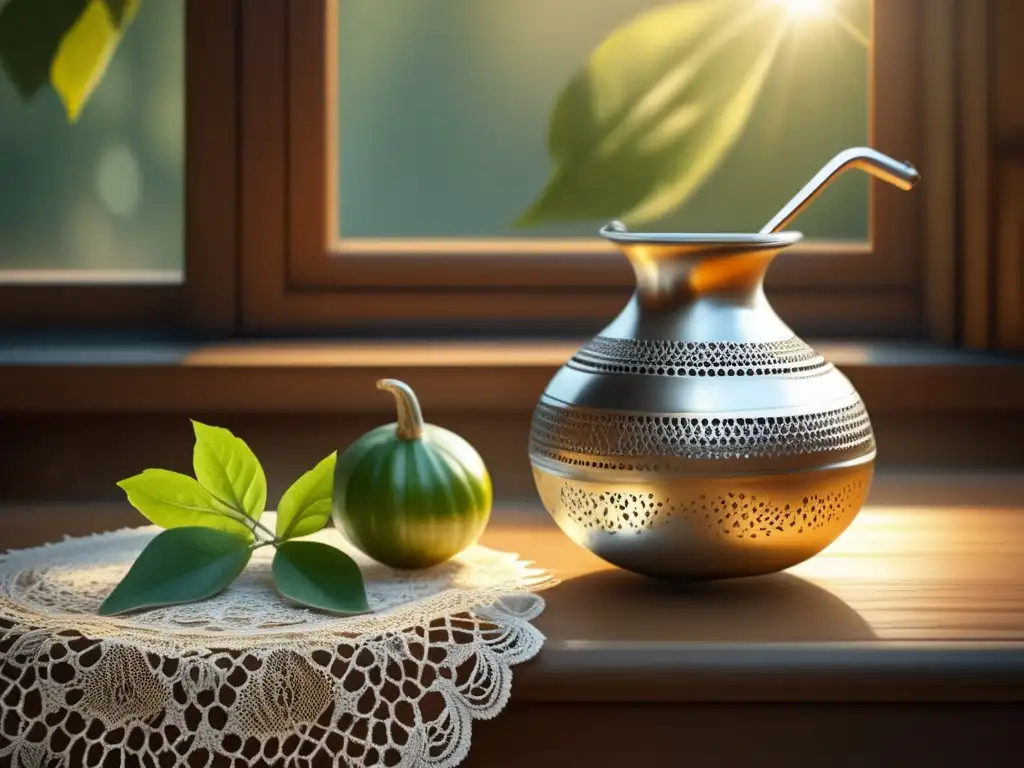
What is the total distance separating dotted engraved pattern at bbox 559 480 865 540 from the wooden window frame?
48 centimetres

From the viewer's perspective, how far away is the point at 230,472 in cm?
81

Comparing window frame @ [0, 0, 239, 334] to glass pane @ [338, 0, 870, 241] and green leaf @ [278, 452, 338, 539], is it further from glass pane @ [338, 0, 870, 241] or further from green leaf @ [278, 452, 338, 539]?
green leaf @ [278, 452, 338, 539]

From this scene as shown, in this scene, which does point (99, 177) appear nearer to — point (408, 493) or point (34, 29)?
point (34, 29)

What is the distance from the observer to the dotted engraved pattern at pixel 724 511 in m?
0.74

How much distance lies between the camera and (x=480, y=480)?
845 millimetres

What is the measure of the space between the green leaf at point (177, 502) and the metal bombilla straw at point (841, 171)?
352 millimetres

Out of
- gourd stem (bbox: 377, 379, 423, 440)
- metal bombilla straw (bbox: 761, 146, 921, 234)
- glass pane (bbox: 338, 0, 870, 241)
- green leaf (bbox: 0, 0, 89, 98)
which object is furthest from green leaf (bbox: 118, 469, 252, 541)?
green leaf (bbox: 0, 0, 89, 98)

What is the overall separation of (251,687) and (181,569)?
0.12 metres

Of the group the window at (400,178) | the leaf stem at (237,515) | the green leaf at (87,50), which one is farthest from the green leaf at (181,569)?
the green leaf at (87,50)

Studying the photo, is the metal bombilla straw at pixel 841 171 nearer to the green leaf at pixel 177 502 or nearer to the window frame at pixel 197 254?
the green leaf at pixel 177 502

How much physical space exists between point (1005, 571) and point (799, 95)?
547 millimetres

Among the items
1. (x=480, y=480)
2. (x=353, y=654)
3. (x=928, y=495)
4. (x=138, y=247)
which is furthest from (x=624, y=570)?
(x=138, y=247)

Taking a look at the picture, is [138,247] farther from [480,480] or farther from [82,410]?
[480,480]

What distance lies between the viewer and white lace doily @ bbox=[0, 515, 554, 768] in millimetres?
680
